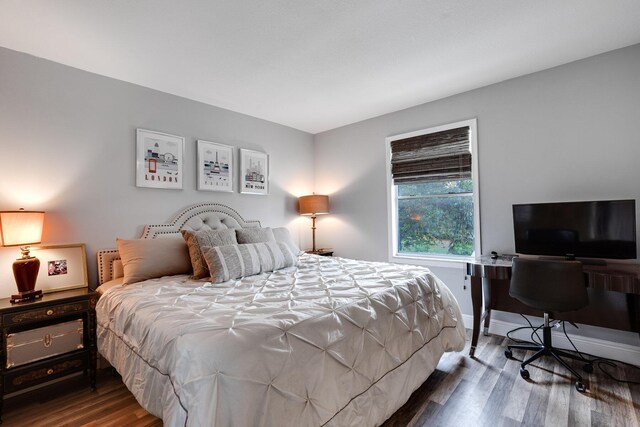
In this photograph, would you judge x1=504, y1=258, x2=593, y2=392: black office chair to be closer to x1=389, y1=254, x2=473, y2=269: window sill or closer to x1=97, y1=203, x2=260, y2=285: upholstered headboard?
x1=389, y1=254, x2=473, y2=269: window sill

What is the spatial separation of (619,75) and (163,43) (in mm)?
3653

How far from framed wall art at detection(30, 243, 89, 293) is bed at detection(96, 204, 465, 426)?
28 cm

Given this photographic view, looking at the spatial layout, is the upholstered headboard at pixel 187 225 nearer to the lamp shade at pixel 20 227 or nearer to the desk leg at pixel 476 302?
the lamp shade at pixel 20 227

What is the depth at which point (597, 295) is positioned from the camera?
2.44 metres

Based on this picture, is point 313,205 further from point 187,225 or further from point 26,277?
point 26,277

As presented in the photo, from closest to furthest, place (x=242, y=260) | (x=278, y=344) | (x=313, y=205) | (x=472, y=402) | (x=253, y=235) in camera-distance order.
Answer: (x=278, y=344)
(x=472, y=402)
(x=242, y=260)
(x=253, y=235)
(x=313, y=205)

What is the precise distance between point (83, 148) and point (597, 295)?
4.52 metres

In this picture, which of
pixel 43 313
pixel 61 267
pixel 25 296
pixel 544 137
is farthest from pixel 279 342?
pixel 544 137

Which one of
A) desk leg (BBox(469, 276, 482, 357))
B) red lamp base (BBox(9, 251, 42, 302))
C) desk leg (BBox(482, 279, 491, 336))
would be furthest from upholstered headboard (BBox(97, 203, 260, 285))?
desk leg (BBox(482, 279, 491, 336))

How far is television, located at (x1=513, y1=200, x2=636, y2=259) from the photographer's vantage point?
225 cm

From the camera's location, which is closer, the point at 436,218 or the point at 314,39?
the point at 314,39

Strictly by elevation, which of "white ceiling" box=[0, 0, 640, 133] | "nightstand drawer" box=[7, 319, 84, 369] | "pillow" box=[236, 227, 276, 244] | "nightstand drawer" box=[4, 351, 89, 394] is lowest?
"nightstand drawer" box=[4, 351, 89, 394]

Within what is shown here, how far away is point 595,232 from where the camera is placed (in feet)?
7.75

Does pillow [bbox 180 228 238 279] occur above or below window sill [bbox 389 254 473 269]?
above
